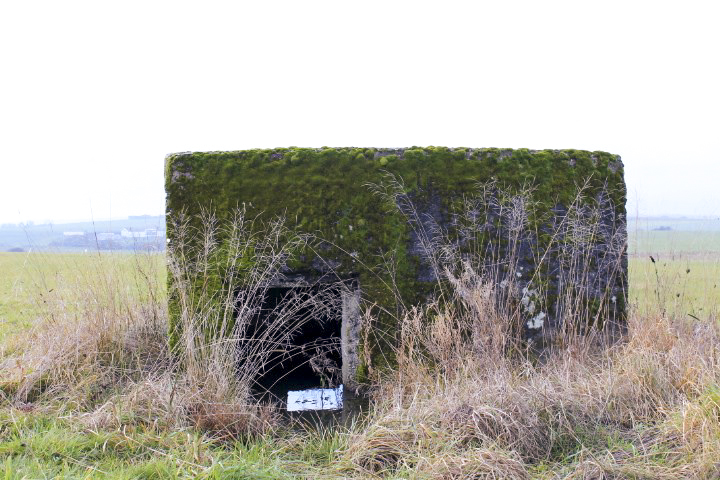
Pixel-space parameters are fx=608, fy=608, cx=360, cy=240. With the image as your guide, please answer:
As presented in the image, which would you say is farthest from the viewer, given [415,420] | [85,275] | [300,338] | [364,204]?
[300,338]

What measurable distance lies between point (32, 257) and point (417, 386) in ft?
12.8

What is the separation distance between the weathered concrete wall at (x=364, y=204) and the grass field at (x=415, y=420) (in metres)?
0.49

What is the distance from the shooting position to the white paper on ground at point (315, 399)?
460 cm

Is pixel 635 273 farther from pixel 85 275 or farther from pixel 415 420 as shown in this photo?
pixel 85 275

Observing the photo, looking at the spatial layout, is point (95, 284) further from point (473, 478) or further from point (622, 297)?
point (622, 297)

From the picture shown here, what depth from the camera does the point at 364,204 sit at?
15.4ft

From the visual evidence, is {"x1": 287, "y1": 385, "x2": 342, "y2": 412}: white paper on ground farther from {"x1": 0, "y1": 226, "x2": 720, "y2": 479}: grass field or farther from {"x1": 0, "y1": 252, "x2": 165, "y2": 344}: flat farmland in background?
{"x1": 0, "y1": 252, "x2": 165, "y2": 344}: flat farmland in background

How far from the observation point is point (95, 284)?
5.17 metres

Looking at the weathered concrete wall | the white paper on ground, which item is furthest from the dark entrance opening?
the weathered concrete wall

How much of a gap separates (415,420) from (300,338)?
3146 millimetres

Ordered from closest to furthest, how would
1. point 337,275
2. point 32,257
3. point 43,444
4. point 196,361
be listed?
point 43,444, point 196,361, point 337,275, point 32,257

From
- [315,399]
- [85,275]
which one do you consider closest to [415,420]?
[315,399]

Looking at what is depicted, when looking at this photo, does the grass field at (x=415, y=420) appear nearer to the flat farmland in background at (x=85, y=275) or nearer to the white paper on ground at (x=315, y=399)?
the flat farmland in background at (x=85, y=275)

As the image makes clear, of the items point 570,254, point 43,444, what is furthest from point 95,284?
point 570,254
